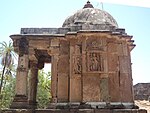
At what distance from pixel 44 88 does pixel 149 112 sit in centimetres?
1350

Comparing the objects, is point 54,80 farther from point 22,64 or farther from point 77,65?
point 22,64

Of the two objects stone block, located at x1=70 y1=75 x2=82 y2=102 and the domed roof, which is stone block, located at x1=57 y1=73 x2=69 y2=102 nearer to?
stone block, located at x1=70 y1=75 x2=82 y2=102

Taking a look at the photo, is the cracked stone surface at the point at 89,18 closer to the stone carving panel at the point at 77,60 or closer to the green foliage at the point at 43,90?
the stone carving panel at the point at 77,60

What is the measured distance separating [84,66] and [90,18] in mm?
2223

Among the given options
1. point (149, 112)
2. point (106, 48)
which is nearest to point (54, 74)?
point (106, 48)

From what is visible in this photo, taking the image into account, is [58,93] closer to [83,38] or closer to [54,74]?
[54,74]

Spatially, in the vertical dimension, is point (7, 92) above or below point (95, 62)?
below

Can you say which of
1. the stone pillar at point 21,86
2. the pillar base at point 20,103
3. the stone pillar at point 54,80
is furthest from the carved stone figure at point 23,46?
the pillar base at point 20,103

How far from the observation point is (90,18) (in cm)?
943

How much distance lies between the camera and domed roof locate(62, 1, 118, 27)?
9.32 m

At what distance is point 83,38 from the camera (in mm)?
8766

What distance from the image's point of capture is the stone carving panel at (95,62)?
838 cm

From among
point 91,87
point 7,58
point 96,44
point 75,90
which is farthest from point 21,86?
point 7,58

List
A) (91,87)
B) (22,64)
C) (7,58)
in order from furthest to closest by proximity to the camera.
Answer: (7,58) < (22,64) < (91,87)
